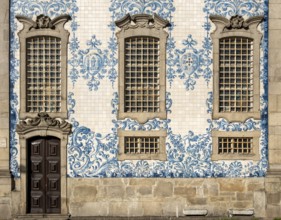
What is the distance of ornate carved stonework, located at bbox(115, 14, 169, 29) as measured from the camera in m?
13.5

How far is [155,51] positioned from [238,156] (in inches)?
129

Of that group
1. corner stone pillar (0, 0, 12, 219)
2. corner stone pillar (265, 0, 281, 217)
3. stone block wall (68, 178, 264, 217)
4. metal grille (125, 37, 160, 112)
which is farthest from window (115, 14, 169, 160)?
corner stone pillar (0, 0, 12, 219)

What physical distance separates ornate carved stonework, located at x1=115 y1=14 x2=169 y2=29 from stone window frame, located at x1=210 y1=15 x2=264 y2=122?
4.12ft

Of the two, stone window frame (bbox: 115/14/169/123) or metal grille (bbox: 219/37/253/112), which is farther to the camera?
metal grille (bbox: 219/37/253/112)

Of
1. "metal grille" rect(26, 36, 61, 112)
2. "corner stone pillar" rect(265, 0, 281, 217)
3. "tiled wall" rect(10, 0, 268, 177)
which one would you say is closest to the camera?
"corner stone pillar" rect(265, 0, 281, 217)

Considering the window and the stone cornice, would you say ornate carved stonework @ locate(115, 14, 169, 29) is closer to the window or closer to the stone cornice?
the window

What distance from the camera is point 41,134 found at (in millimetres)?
13531

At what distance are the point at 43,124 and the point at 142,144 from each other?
246cm

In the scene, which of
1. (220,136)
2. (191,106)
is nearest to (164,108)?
(191,106)

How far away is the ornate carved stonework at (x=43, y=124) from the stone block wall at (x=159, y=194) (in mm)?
1333

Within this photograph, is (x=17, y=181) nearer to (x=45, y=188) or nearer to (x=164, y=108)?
(x=45, y=188)

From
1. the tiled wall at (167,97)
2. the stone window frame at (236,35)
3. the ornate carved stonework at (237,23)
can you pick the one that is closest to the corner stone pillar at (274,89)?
the tiled wall at (167,97)

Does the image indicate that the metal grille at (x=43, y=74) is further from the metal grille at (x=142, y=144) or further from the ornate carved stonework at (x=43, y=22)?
the metal grille at (x=142, y=144)

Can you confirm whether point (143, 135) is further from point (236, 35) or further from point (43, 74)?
point (236, 35)
